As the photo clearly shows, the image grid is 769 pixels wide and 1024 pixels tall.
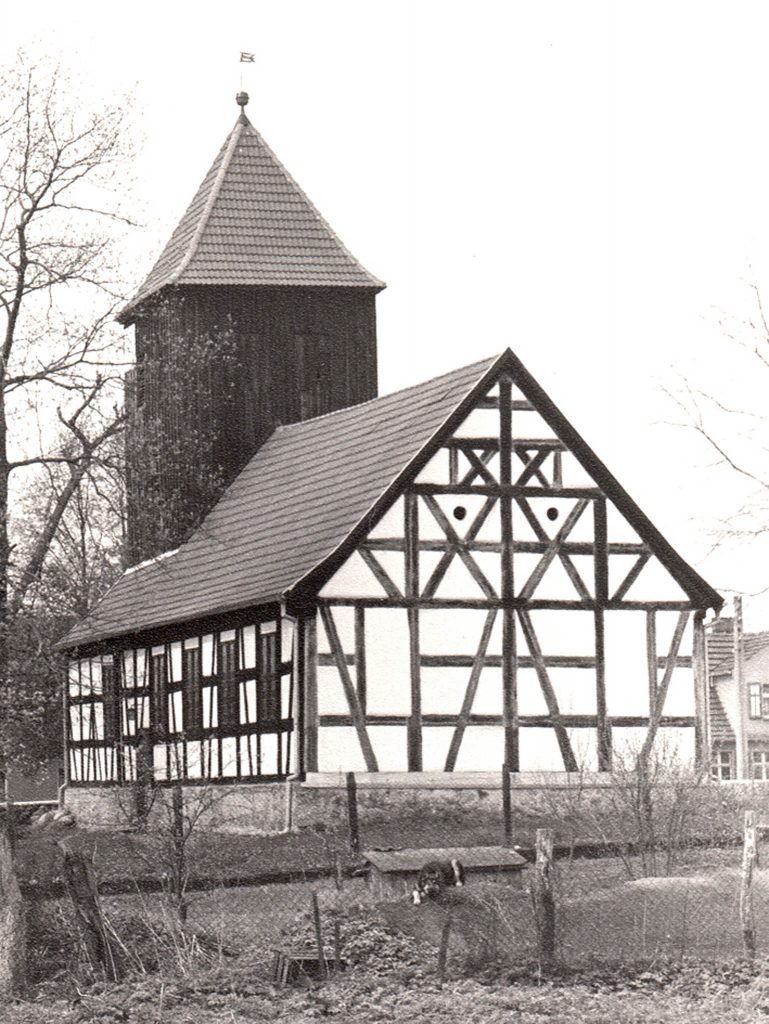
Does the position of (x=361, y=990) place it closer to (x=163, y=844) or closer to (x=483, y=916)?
(x=483, y=916)

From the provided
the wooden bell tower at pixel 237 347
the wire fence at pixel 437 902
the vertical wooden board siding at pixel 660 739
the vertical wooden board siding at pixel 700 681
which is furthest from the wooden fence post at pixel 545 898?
the wooden bell tower at pixel 237 347

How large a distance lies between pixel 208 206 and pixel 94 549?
12.4 meters

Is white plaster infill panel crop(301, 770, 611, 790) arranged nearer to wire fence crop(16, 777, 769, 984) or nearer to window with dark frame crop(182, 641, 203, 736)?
wire fence crop(16, 777, 769, 984)

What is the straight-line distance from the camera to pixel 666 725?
107ft

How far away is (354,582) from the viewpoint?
30.8 meters

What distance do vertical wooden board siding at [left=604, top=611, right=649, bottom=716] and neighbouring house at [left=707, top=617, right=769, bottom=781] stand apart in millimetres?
34152

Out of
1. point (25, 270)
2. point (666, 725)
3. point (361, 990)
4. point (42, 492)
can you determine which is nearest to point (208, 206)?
point (42, 492)

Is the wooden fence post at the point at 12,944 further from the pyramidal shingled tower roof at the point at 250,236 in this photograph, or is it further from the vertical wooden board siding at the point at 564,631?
the pyramidal shingled tower roof at the point at 250,236

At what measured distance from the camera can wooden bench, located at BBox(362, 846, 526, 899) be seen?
21531 mm

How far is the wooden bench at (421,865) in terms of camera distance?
2153cm

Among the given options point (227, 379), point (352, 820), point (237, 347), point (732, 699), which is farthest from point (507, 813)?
point (732, 699)

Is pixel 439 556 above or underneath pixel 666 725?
above

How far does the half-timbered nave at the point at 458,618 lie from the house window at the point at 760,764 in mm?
39174

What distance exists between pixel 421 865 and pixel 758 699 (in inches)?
2158
